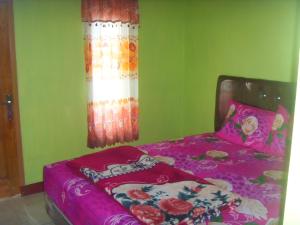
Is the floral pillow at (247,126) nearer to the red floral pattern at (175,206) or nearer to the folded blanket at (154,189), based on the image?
the folded blanket at (154,189)

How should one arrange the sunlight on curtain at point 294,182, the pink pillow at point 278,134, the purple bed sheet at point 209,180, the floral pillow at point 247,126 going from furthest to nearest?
the floral pillow at point 247,126
the pink pillow at point 278,134
the purple bed sheet at point 209,180
the sunlight on curtain at point 294,182

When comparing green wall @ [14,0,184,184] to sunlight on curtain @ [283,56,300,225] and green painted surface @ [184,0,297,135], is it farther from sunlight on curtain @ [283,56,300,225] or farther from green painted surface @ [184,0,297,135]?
sunlight on curtain @ [283,56,300,225]

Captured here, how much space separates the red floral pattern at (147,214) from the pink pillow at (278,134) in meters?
1.46

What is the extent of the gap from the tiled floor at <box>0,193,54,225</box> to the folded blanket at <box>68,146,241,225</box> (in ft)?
2.35

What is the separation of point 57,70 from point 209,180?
1.84 m

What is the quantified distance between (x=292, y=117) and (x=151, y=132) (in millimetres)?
3393

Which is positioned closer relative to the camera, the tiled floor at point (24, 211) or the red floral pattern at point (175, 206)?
the red floral pattern at point (175, 206)

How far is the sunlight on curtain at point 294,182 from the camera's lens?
0.67 metres

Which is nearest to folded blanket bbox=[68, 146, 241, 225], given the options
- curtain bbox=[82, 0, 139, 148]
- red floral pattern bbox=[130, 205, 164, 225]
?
red floral pattern bbox=[130, 205, 164, 225]

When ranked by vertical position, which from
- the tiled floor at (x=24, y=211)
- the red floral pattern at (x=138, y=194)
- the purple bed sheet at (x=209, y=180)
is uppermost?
the red floral pattern at (x=138, y=194)

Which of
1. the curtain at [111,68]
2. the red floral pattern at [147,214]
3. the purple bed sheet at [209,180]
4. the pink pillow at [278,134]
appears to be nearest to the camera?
the red floral pattern at [147,214]

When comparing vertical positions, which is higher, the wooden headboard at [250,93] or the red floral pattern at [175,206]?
the wooden headboard at [250,93]

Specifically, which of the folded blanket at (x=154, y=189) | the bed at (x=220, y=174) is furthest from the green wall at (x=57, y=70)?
the folded blanket at (x=154, y=189)

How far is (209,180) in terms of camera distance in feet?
7.77
